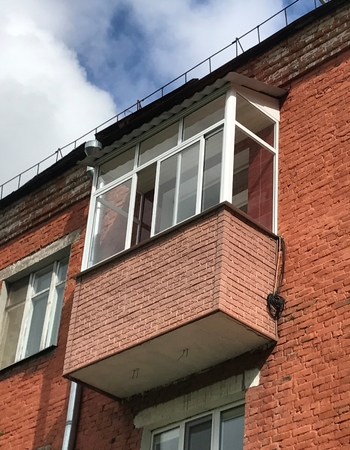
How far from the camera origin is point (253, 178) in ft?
31.4

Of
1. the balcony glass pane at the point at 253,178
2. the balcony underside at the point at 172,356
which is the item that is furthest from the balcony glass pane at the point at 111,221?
the balcony underside at the point at 172,356

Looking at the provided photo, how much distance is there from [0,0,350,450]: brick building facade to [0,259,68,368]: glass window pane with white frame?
0.05 meters

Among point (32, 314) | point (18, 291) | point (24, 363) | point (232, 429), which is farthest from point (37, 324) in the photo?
point (232, 429)

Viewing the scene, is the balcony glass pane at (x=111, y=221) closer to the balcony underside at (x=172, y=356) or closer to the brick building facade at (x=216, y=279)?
the brick building facade at (x=216, y=279)

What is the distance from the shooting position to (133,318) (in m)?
8.55

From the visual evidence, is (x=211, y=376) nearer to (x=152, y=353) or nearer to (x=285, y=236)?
(x=152, y=353)

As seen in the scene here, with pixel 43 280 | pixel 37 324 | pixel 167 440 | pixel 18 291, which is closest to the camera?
pixel 167 440

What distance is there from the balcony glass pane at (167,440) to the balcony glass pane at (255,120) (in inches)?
133

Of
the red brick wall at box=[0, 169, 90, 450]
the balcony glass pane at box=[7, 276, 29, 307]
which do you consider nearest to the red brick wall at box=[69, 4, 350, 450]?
the red brick wall at box=[0, 169, 90, 450]

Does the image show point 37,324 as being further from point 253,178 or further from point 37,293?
point 253,178

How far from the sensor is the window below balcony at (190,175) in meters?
8.95

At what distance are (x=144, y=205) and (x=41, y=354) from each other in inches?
97.3

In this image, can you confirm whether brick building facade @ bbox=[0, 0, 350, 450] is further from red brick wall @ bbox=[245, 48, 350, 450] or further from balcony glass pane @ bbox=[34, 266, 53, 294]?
balcony glass pane @ bbox=[34, 266, 53, 294]

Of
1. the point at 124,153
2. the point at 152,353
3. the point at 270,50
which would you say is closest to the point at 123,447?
the point at 152,353
